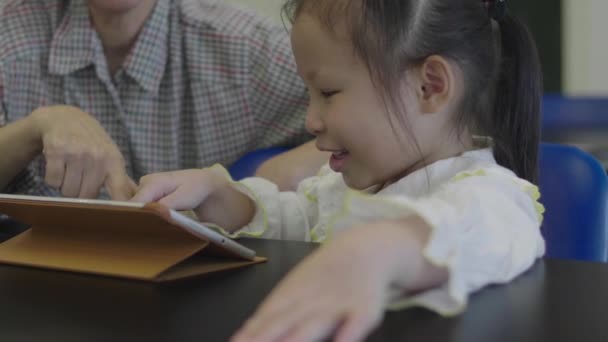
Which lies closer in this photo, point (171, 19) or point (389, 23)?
point (389, 23)

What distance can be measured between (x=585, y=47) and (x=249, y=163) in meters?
3.08

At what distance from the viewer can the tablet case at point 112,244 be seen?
0.66 metres

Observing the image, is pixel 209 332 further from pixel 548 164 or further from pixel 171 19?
pixel 171 19

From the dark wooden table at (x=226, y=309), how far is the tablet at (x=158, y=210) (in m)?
0.03

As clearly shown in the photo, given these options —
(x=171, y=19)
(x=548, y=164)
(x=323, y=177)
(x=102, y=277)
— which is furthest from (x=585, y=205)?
(x=171, y=19)

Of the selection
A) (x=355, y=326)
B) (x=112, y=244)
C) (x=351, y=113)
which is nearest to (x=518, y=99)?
(x=351, y=113)

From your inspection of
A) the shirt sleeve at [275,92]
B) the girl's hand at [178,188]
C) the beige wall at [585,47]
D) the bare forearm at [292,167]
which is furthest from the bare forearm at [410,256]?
the beige wall at [585,47]

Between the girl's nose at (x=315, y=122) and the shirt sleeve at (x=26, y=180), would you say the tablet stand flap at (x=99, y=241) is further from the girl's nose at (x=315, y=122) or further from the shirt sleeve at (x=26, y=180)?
→ the shirt sleeve at (x=26, y=180)

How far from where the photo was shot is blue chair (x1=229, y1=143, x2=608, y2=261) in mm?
933

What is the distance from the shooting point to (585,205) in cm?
95

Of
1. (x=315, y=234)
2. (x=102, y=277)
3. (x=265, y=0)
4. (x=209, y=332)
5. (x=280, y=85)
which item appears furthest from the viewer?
(x=265, y=0)

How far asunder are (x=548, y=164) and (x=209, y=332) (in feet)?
2.04

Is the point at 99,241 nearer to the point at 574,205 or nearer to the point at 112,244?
the point at 112,244

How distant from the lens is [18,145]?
116cm
